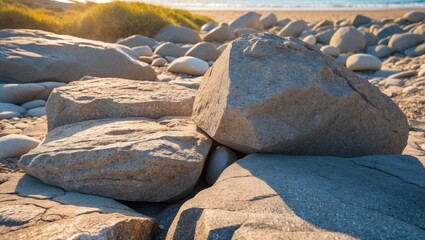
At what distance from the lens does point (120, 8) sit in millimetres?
Result: 9219

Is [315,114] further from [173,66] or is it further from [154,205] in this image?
[173,66]

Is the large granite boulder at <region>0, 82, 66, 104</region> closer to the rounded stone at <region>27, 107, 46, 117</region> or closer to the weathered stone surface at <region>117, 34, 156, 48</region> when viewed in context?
the rounded stone at <region>27, 107, 46, 117</region>

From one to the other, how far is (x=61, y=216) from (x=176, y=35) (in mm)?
7390

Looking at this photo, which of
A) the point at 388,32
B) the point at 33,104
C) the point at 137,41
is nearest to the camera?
the point at 33,104

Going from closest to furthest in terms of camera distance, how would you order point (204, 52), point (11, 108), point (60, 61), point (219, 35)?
point (11, 108), point (60, 61), point (204, 52), point (219, 35)

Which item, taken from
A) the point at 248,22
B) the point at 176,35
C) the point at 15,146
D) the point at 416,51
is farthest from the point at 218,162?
the point at 248,22

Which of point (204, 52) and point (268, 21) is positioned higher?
point (204, 52)

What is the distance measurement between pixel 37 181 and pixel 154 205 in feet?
2.13

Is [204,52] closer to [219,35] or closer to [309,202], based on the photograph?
[219,35]

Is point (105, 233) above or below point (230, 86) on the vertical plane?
below

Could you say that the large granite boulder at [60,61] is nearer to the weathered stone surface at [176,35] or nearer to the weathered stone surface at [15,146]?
the weathered stone surface at [15,146]

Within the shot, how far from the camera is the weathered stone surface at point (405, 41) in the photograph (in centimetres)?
783

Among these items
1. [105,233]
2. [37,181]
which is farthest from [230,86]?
[37,181]

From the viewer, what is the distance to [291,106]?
2123 mm
